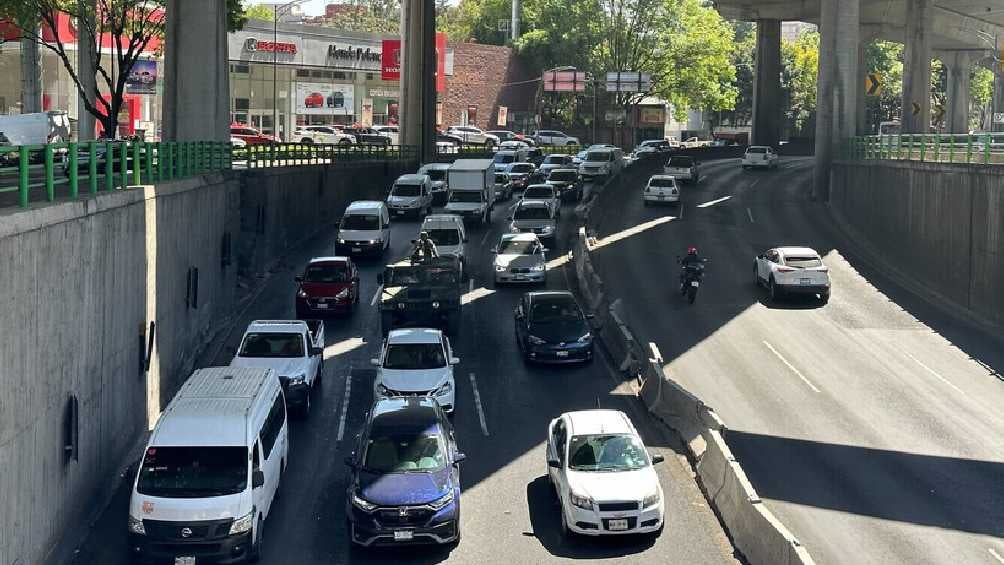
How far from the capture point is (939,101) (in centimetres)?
16888

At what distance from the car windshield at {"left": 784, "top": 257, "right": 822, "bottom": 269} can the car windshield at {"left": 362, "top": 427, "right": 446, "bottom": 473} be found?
2242 cm

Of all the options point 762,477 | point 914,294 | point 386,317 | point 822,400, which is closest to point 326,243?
point 386,317

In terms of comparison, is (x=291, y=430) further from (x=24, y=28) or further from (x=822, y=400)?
(x=24, y=28)

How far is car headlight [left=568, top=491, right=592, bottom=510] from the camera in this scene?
2094 centimetres

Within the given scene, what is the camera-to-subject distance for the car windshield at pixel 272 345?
2947cm

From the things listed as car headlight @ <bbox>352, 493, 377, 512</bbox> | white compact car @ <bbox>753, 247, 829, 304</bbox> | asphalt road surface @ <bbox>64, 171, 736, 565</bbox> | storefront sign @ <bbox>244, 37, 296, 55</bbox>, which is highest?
storefront sign @ <bbox>244, 37, 296, 55</bbox>

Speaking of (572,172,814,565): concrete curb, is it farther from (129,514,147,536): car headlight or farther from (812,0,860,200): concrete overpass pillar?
(812,0,860,200): concrete overpass pillar

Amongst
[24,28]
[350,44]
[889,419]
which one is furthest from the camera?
[350,44]

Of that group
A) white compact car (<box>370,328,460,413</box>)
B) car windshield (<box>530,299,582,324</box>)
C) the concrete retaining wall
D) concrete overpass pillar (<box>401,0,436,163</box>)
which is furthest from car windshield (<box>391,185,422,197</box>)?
white compact car (<box>370,328,460,413</box>)

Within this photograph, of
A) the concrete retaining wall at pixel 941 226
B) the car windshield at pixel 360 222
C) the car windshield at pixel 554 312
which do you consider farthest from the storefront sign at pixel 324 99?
the car windshield at pixel 554 312

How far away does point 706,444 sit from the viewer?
24484 millimetres

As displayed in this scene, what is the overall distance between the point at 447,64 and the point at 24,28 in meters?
74.5

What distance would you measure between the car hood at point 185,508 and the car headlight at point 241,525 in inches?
2.8

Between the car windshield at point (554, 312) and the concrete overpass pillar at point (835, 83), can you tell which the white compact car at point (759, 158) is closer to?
the concrete overpass pillar at point (835, 83)
